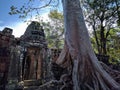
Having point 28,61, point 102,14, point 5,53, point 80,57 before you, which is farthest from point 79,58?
point 102,14

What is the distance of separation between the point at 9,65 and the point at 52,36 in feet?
49.0

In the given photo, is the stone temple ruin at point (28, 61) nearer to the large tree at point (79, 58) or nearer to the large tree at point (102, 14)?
the large tree at point (79, 58)

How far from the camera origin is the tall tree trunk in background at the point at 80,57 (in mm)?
4023

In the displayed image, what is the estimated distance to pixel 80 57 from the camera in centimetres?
430

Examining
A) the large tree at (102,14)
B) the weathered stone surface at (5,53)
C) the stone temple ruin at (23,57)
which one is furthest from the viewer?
the large tree at (102,14)

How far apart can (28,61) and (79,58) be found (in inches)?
130

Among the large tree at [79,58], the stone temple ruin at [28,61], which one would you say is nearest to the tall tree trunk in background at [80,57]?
the large tree at [79,58]

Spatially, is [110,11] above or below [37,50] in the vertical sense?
above

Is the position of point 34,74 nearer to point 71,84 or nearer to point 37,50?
point 37,50

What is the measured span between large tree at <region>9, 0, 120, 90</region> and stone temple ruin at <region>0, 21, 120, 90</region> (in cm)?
49

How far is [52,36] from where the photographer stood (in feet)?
66.2

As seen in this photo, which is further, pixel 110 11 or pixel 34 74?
pixel 110 11

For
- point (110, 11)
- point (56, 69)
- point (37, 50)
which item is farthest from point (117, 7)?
point (56, 69)

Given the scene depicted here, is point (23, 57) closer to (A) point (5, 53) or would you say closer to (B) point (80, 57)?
(A) point (5, 53)
